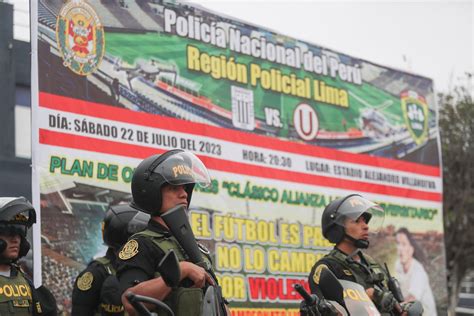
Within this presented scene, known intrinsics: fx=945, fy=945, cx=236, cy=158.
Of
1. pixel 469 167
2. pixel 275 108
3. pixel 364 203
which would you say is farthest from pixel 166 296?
pixel 469 167

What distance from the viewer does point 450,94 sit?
22297mm

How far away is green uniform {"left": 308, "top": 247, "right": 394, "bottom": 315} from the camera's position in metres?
6.00

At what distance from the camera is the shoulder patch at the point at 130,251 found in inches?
163

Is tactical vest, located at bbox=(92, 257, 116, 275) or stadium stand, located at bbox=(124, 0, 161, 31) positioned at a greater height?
stadium stand, located at bbox=(124, 0, 161, 31)

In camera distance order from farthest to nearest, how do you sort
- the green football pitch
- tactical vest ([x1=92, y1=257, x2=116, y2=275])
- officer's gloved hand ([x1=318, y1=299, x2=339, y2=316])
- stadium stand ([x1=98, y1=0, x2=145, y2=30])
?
the green football pitch, stadium stand ([x1=98, y1=0, x2=145, y2=30]), tactical vest ([x1=92, y1=257, x2=116, y2=275]), officer's gloved hand ([x1=318, y1=299, x2=339, y2=316])

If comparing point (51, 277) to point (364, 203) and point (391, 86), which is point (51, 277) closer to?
point (364, 203)

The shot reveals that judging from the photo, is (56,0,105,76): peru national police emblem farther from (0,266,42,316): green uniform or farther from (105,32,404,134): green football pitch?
(0,266,42,316): green uniform

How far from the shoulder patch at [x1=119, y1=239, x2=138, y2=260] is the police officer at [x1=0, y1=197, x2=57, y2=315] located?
141cm

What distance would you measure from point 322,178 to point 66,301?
11.2 feet

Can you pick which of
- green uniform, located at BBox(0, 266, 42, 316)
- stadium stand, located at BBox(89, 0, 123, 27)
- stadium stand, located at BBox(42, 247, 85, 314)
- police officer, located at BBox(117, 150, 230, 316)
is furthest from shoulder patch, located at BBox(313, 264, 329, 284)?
stadium stand, located at BBox(89, 0, 123, 27)

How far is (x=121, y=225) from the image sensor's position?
6070 mm

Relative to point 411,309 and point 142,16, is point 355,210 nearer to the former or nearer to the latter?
point 411,309

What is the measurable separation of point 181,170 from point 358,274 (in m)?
2.12

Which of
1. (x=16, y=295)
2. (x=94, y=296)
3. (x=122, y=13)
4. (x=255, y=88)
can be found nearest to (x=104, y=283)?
(x=94, y=296)
